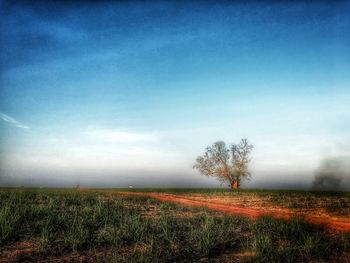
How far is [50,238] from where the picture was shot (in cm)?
703

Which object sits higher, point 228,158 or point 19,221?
point 228,158

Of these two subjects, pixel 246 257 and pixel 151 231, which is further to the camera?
pixel 151 231

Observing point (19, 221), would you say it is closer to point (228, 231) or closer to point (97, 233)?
point (97, 233)

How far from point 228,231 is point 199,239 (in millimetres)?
1826

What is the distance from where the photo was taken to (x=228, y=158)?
49.5 m

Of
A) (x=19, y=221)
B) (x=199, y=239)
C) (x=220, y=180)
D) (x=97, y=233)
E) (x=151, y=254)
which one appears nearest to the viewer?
(x=151, y=254)

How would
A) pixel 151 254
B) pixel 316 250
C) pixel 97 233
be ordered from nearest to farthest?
pixel 151 254, pixel 316 250, pixel 97 233

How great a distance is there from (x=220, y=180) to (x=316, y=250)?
43284mm

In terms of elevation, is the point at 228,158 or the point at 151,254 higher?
the point at 228,158

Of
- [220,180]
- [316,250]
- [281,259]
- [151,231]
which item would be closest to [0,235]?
[151,231]

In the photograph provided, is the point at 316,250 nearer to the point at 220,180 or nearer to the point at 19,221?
the point at 19,221

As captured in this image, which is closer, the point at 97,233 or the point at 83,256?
the point at 83,256

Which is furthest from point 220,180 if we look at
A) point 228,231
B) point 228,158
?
point 228,231

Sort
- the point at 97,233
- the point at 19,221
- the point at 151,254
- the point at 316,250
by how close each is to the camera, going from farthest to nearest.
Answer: the point at 19,221
the point at 97,233
the point at 316,250
the point at 151,254
